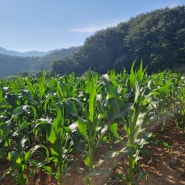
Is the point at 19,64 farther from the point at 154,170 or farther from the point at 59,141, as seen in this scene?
the point at 59,141

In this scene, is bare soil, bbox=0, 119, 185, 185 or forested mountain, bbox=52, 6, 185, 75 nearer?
bare soil, bbox=0, 119, 185, 185

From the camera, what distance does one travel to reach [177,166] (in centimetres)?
253

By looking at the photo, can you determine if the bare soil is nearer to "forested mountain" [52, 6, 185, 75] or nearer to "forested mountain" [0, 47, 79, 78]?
"forested mountain" [52, 6, 185, 75]

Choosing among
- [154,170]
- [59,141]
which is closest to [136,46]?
[154,170]

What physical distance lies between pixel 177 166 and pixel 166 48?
43.4 m

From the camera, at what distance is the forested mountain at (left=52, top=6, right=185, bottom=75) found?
139ft

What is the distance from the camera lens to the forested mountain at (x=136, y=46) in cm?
4246

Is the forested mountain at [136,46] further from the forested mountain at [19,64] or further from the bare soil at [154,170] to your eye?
the forested mountain at [19,64]

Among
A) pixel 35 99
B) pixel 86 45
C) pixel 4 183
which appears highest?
pixel 86 45

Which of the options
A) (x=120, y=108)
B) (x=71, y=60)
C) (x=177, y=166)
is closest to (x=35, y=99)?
(x=120, y=108)

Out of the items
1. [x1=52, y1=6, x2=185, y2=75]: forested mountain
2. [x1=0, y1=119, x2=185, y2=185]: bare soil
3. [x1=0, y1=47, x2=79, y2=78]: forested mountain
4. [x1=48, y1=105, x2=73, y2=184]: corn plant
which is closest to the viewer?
[x1=48, y1=105, x2=73, y2=184]: corn plant

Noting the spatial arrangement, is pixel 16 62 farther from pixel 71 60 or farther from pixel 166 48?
pixel 166 48

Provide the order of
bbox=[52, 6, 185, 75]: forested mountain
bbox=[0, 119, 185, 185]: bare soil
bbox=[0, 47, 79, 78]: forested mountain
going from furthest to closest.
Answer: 1. bbox=[0, 47, 79, 78]: forested mountain
2. bbox=[52, 6, 185, 75]: forested mountain
3. bbox=[0, 119, 185, 185]: bare soil

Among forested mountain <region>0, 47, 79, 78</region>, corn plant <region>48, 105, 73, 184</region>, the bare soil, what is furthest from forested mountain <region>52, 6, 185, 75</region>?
forested mountain <region>0, 47, 79, 78</region>
